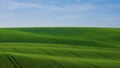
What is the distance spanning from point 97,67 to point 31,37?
1934 cm

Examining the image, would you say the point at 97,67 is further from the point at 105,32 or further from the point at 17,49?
the point at 105,32

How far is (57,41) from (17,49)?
1018cm

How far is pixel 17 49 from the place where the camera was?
2745 cm

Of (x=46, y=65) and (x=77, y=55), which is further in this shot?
(x=77, y=55)

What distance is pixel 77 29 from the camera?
4972 cm

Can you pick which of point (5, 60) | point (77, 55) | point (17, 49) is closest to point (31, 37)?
point (17, 49)

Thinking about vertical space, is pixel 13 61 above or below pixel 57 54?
above

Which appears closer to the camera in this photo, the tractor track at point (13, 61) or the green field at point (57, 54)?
the tractor track at point (13, 61)

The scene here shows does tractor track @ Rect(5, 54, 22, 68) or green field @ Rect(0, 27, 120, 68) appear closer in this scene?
tractor track @ Rect(5, 54, 22, 68)

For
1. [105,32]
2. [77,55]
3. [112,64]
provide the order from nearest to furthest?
[112,64] < [77,55] < [105,32]

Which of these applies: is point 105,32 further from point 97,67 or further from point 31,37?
point 97,67

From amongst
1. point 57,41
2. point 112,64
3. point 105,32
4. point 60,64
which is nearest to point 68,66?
point 60,64

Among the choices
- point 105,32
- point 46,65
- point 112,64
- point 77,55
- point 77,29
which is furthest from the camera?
point 77,29

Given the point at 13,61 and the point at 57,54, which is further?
the point at 57,54
